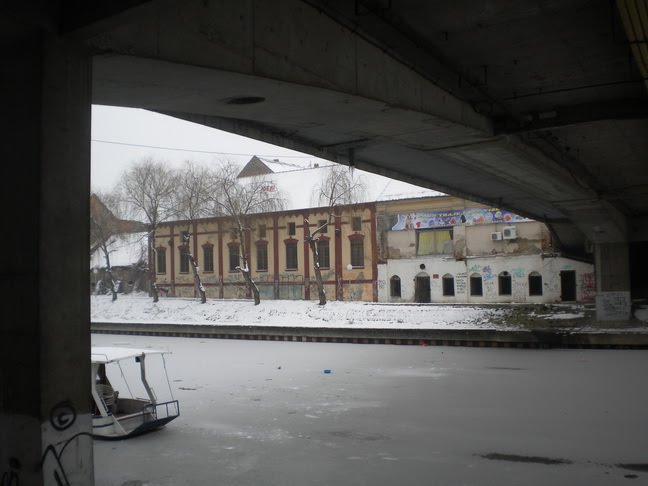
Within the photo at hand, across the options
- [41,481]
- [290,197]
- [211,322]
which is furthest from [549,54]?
[290,197]

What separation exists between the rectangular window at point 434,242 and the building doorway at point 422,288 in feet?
5.12

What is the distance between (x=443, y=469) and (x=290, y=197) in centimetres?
3926

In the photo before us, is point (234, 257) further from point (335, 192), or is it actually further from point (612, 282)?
point (612, 282)

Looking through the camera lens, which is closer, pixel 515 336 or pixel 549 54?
pixel 549 54

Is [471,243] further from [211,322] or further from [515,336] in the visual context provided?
[211,322]

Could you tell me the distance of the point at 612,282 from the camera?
31.3 m

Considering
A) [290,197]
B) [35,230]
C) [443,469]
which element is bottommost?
[443,469]

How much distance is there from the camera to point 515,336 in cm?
2889

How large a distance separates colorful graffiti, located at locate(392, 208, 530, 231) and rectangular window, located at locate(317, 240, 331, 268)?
16.9ft

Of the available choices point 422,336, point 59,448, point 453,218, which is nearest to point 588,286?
point 453,218

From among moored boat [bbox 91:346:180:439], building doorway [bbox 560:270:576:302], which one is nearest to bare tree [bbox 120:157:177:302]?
building doorway [bbox 560:270:576:302]

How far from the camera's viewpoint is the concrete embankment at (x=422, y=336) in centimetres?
2742

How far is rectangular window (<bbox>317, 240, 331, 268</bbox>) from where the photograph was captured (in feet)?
148

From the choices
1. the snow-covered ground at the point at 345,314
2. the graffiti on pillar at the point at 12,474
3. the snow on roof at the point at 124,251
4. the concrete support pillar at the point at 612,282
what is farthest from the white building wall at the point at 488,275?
the graffiti on pillar at the point at 12,474
